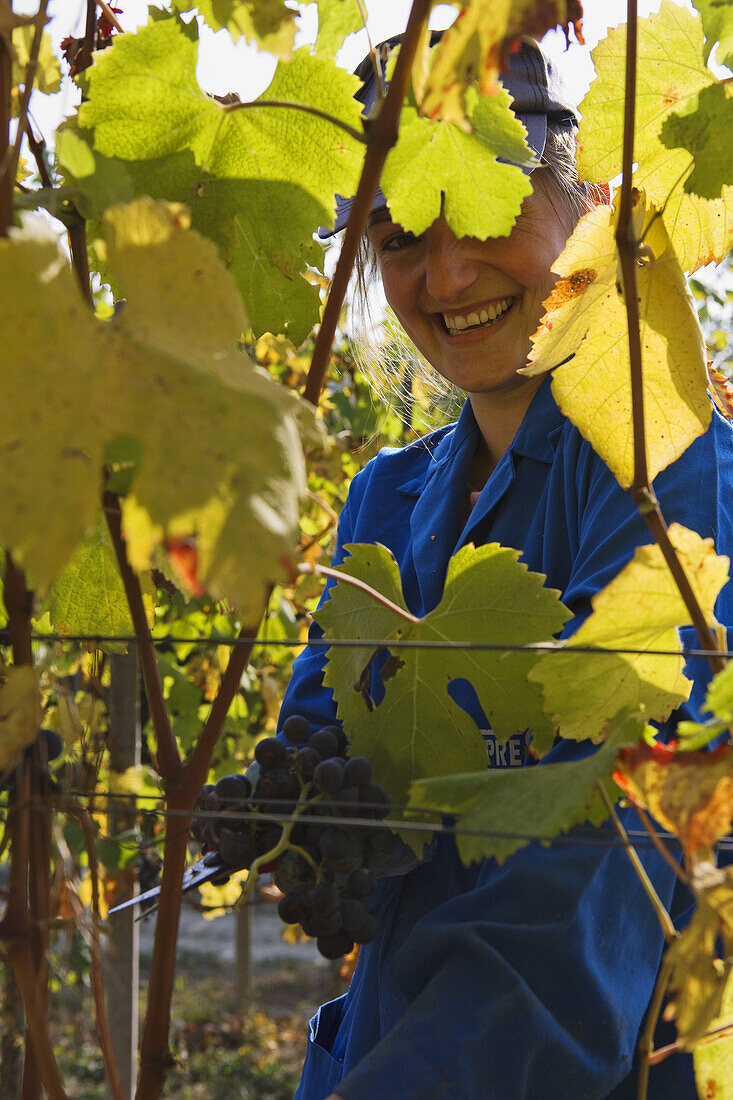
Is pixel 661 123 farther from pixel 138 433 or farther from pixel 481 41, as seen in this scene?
pixel 138 433

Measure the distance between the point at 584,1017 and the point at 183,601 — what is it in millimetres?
1950

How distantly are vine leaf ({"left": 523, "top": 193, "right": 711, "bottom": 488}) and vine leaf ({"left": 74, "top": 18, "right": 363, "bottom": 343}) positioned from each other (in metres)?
0.21

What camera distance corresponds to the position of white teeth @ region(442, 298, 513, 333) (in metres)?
1.44

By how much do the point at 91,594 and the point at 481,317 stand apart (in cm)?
77

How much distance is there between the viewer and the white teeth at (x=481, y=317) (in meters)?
1.44

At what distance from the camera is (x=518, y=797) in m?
0.65

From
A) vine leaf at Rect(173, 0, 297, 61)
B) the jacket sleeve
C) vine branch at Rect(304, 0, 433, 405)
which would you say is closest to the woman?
the jacket sleeve

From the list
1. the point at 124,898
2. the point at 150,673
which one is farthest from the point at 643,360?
the point at 124,898

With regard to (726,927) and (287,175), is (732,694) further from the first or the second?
(287,175)

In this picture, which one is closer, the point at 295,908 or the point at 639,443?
the point at 639,443

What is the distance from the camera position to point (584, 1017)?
0.83 meters

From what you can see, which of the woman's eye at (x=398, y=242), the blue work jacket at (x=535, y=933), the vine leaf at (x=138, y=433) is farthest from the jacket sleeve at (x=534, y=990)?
the woman's eye at (x=398, y=242)

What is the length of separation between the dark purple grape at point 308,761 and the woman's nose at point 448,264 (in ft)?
2.44

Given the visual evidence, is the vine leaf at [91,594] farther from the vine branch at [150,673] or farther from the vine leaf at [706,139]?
the vine leaf at [706,139]
